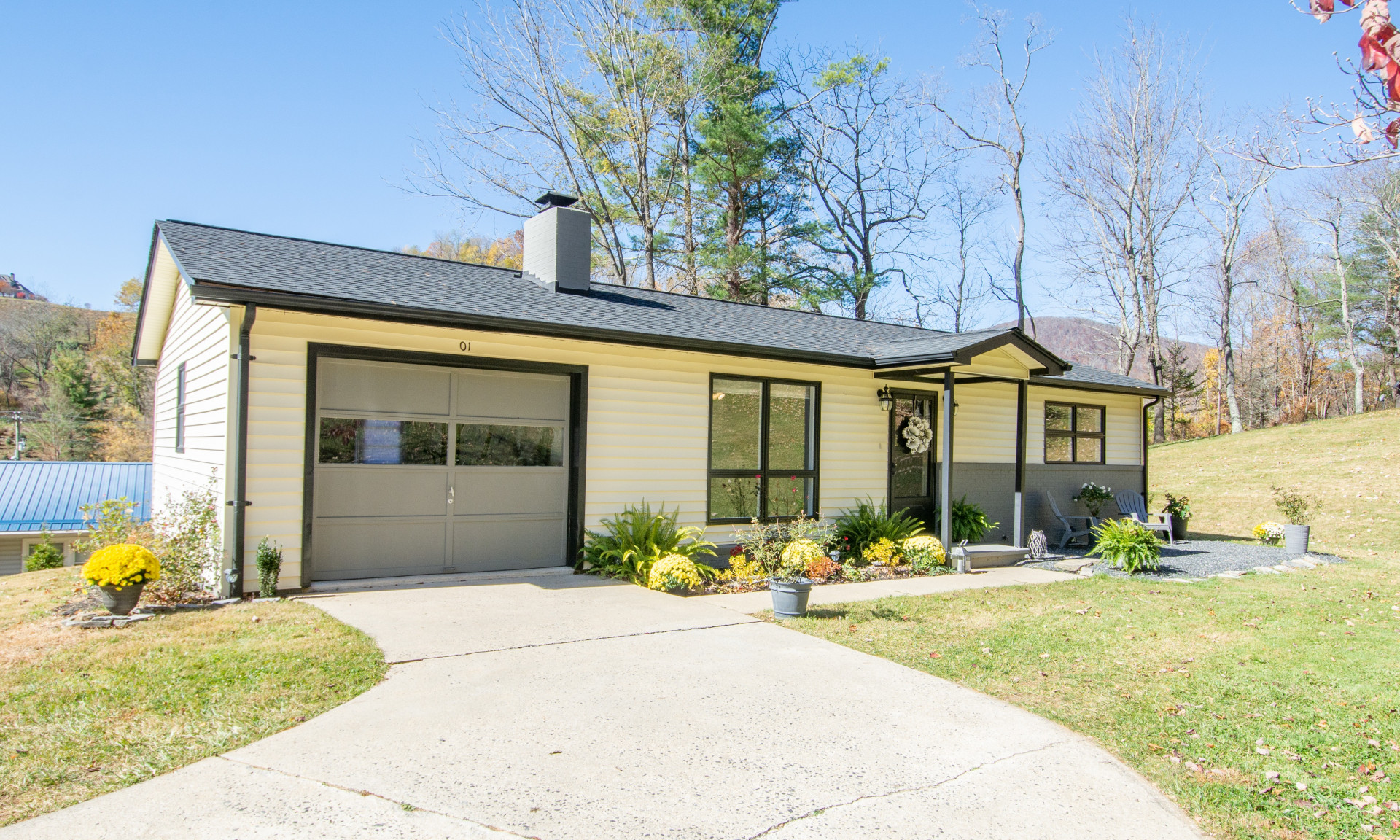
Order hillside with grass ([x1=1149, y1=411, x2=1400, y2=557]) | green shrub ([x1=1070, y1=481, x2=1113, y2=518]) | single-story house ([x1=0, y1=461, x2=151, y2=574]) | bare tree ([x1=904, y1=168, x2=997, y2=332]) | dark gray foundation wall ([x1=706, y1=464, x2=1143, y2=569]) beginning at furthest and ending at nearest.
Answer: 1. bare tree ([x1=904, y1=168, x2=997, y2=332])
2. single-story house ([x1=0, y1=461, x2=151, y2=574])
3. hillside with grass ([x1=1149, y1=411, x2=1400, y2=557])
4. green shrub ([x1=1070, y1=481, x2=1113, y2=518])
5. dark gray foundation wall ([x1=706, y1=464, x2=1143, y2=569])

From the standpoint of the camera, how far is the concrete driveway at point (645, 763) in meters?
2.94

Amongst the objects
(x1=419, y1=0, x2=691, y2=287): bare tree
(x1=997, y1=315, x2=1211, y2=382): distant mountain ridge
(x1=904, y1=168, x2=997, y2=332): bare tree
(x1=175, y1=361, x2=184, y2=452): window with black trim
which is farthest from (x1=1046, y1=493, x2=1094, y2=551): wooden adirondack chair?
(x1=997, y1=315, x2=1211, y2=382): distant mountain ridge

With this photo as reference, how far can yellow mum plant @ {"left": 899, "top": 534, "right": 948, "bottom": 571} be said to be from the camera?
9859 mm

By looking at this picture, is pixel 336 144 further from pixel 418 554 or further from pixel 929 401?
pixel 929 401

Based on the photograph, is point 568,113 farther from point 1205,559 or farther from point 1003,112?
point 1205,559

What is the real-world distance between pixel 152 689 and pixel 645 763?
2905 mm

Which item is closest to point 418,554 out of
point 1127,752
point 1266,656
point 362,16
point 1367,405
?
point 1127,752

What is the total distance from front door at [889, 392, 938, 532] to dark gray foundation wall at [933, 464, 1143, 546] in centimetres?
40

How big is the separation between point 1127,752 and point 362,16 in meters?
15.8

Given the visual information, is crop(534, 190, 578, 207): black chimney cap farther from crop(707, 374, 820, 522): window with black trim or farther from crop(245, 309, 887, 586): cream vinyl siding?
crop(707, 374, 820, 522): window with black trim

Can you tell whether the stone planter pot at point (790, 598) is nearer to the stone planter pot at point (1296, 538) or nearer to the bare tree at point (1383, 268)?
the stone planter pot at point (1296, 538)

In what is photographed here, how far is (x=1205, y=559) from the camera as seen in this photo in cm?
1130

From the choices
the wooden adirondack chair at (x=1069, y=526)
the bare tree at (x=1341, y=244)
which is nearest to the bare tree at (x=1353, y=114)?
the wooden adirondack chair at (x=1069, y=526)

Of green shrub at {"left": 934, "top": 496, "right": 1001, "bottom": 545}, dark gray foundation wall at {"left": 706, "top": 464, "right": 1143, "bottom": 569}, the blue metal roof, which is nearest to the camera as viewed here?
green shrub at {"left": 934, "top": 496, "right": 1001, "bottom": 545}
